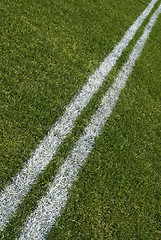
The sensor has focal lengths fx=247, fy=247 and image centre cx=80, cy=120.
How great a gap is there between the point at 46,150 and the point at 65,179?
295mm

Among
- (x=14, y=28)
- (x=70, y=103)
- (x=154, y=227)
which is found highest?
(x=14, y=28)

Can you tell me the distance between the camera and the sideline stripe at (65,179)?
1730mm

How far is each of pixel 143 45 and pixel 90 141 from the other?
104 inches

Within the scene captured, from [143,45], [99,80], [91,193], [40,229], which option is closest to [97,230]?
[91,193]

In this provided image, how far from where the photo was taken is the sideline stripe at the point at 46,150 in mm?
1746

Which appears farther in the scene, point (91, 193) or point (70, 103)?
point (70, 103)

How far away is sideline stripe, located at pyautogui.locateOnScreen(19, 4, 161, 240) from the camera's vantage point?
1.73m

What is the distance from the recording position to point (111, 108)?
2.81 m

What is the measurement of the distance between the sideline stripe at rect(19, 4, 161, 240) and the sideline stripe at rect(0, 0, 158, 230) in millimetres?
146

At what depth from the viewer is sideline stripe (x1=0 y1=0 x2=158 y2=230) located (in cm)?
175

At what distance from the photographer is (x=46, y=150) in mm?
2119

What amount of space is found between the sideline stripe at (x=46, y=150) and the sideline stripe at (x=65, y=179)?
146mm

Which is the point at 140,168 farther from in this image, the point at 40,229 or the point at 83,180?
the point at 40,229

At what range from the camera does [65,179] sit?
2.04 meters
